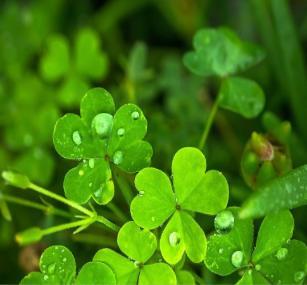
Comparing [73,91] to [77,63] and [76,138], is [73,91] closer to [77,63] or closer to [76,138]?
[77,63]

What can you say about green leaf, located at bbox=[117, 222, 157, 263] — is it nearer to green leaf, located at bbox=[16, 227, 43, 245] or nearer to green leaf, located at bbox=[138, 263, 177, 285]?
green leaf, located at bbox=[138, 263, 177, 285]

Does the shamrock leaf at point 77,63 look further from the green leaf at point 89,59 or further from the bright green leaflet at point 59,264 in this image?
the bright green leaflet at point 59,264

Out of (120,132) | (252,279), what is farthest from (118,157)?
(252,279)

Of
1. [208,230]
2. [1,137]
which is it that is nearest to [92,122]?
[208,230]

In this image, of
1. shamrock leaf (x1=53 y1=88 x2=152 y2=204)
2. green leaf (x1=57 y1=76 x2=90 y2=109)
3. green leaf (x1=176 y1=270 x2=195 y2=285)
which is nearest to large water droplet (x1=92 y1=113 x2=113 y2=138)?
shamrock leaf (x1=53 y1=88 x2=152 y2=204)

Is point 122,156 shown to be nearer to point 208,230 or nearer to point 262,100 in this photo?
point 262,100

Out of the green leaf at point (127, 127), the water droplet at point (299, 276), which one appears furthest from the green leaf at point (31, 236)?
the water droplet at point (299, 276)

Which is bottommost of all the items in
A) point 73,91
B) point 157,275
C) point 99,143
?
point 73,91
